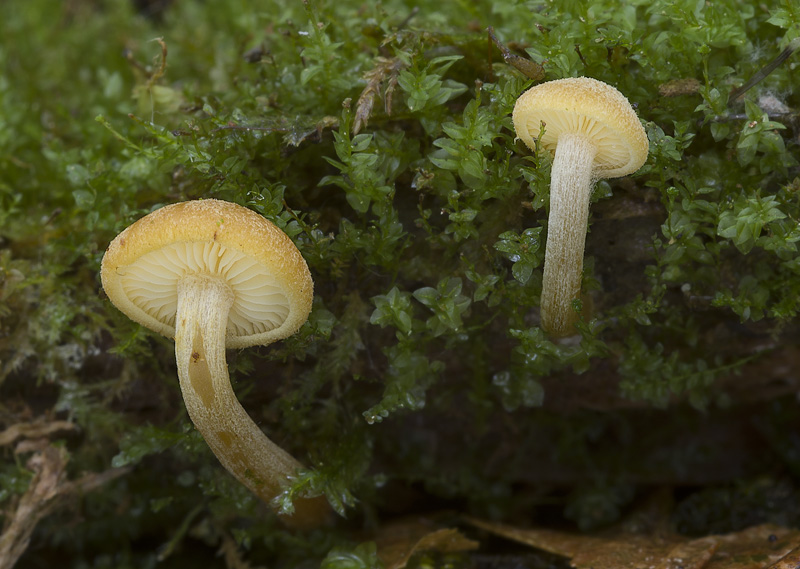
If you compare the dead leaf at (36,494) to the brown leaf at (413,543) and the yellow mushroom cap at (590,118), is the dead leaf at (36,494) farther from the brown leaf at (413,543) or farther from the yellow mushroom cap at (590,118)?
the yellow mushroom cap at (590,118)

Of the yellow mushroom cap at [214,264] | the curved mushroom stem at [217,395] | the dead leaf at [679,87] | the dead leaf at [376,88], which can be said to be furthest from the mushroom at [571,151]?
the curved mushroom stem at [217,395]

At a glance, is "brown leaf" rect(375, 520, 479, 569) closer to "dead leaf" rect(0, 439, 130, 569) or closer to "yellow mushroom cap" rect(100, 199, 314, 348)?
"yellow mushroom cap" rect(100, 199, 314, 348)

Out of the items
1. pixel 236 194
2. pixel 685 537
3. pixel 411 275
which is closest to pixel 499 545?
pixel 685 537

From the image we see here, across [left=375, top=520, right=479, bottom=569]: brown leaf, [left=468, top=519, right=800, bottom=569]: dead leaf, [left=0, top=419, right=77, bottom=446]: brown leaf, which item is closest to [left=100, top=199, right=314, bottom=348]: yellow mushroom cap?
[left=0, top=419, right=77, bottom=446]: brown leaf

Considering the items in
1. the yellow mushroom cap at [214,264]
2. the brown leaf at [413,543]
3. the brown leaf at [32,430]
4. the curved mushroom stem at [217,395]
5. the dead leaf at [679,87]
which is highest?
the dead leaf at [679,87]

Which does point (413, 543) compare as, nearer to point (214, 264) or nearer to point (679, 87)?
point (214, 264)

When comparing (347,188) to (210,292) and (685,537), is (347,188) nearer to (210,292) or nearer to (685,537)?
(210,292)

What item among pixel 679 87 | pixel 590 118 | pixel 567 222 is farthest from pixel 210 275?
pixel 679 87
